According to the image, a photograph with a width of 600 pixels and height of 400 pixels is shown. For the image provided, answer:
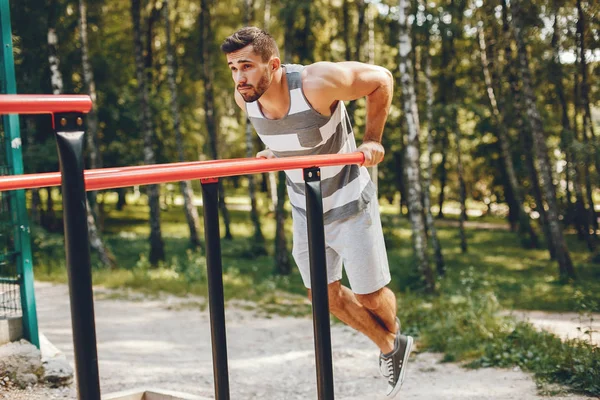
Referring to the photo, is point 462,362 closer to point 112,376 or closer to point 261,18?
point 112,376

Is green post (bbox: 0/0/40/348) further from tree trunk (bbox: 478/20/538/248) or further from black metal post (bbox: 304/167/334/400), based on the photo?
tree trunk (bbox: 478/20/538/248)

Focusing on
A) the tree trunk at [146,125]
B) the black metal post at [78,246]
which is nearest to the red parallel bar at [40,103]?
the black metal post at [78,246]

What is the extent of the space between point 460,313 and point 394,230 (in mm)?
13665

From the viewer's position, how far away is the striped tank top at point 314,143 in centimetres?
322

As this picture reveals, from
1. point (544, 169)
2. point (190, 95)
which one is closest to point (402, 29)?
point (544, 169)

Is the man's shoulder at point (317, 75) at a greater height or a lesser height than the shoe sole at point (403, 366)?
greater

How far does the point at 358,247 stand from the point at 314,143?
23.8 inches

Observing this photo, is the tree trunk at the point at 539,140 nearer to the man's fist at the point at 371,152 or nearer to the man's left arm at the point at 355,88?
the man's left arm at the point at 355,88

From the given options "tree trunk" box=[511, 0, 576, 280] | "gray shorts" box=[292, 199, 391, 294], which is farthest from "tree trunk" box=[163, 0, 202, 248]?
"gray shorts" box=[292, 199, 391, 294]

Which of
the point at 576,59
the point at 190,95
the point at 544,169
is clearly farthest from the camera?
the point at 190,95

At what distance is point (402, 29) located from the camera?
1186cm

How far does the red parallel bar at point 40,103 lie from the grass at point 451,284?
3.94m

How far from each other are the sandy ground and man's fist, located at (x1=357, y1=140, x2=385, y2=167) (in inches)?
86.6

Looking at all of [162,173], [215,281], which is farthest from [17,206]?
[162,173]
